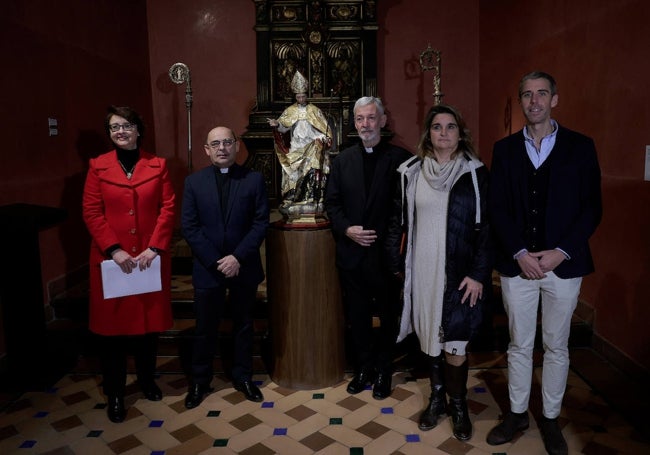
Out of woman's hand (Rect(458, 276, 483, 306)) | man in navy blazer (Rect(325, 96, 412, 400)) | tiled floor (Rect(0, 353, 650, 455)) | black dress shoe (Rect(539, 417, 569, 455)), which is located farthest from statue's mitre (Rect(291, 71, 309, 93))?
black dress shoe (Rect(539, 417, 569, 455))

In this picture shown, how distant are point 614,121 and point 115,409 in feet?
11.4

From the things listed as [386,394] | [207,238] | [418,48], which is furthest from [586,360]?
[418,48]

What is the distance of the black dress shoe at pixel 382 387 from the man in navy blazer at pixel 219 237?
0.69 m

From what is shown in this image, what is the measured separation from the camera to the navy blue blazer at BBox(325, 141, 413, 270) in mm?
2910

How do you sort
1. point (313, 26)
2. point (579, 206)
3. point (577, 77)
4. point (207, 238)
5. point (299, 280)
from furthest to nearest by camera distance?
point (313, 26)
point (577, 77)
point (299, 280)
point (207, 238)
point (579, 206)

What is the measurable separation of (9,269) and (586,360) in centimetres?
372

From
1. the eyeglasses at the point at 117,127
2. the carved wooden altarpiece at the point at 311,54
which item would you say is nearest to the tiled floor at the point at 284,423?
the eyeglasses at the point at 117,127

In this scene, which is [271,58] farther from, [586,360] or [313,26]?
[586,360]

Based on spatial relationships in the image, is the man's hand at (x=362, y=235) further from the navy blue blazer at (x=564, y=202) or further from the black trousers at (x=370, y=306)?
the navy blue blazer at (x=564, y=202)

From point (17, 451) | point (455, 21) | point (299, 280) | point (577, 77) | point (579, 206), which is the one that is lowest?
point (17, 451)

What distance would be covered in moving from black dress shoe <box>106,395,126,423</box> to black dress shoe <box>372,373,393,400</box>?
1431 millimetres

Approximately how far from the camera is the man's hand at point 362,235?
9.41 ft

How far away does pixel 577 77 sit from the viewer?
12.5 feet

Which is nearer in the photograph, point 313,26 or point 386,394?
point 386,394
